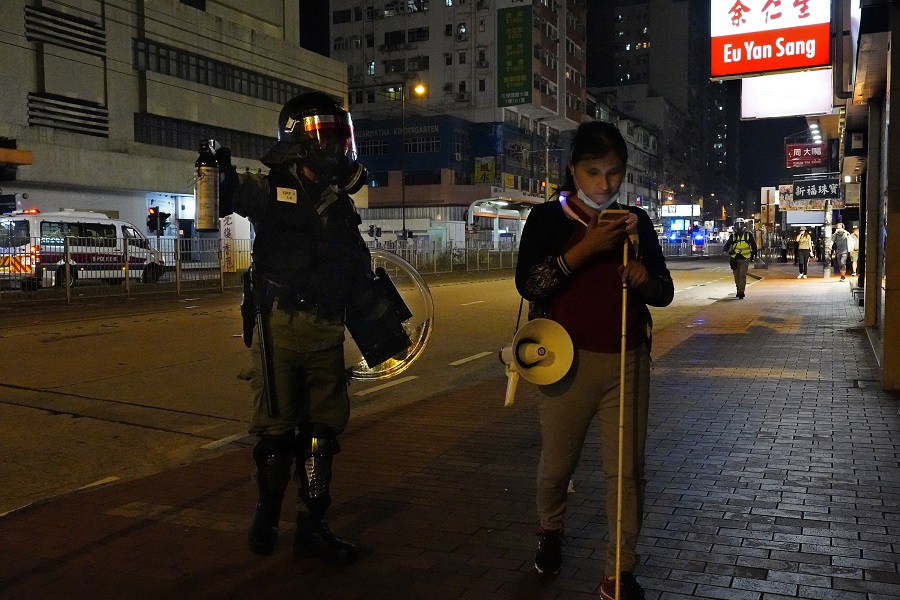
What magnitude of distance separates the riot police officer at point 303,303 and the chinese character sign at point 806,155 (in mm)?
34814

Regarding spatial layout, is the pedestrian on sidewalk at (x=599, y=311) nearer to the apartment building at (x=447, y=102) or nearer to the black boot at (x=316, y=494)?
the black boot at (x=316, y=494)

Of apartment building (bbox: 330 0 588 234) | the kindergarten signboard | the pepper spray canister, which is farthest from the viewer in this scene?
apartment building (bbox: 330 0 588 234)

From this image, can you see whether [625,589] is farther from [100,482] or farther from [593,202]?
[100,482]

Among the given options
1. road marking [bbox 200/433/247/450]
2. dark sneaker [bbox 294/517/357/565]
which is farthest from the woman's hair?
road marking [bbox 200/433/247/450]

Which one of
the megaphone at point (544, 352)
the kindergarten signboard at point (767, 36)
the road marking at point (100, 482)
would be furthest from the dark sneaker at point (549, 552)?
the kindergarten signboard at point (767, 36)

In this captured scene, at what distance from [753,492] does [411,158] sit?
220ft

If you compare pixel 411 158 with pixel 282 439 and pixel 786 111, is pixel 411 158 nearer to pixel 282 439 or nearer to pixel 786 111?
pixel 786 111

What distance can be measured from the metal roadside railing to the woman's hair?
1261cm

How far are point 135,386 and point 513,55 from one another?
2155 inches

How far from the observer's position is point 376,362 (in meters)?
4.22

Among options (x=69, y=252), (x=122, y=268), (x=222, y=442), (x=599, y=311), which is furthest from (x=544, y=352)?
(x=122, y=268)

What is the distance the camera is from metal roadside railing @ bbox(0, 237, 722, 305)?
19.4 meters

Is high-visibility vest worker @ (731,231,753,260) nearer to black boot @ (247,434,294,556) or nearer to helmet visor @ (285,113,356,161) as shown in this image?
helmet visor @ (285,113,356,161)

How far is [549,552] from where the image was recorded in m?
3.63
